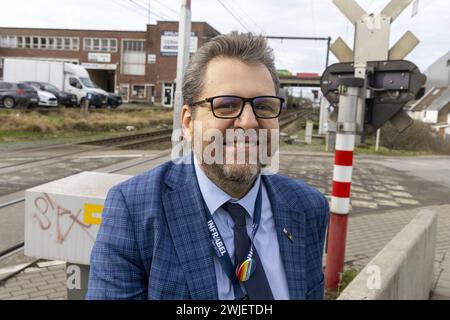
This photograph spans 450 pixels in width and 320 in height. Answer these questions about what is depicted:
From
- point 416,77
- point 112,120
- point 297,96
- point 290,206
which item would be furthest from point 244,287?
point 297,96

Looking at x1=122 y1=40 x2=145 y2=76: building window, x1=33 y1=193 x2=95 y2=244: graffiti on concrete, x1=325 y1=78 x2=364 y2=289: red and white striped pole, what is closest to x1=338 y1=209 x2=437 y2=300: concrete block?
x1=325 y1=78 x2=364 y2=289: red and white striped pole

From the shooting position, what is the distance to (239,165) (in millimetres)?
1710

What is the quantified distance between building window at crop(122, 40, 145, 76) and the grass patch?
38049mm

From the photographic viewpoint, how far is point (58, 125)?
21031 millimetres

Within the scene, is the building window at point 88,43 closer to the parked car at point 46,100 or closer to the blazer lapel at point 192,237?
the parked car at point 46,100

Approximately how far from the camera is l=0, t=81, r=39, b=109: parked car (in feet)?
80.8

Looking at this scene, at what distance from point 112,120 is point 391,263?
24.1 meters

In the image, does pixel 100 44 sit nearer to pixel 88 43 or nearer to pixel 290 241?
pixel 88 43

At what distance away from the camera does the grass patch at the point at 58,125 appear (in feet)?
62.0

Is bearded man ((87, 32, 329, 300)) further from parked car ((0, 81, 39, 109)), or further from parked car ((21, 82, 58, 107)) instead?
parked car ((21, 82, 58, 107))

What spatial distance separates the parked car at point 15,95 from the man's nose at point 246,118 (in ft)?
84.1

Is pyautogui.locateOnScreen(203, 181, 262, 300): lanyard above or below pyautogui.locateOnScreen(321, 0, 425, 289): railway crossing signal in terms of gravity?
below
